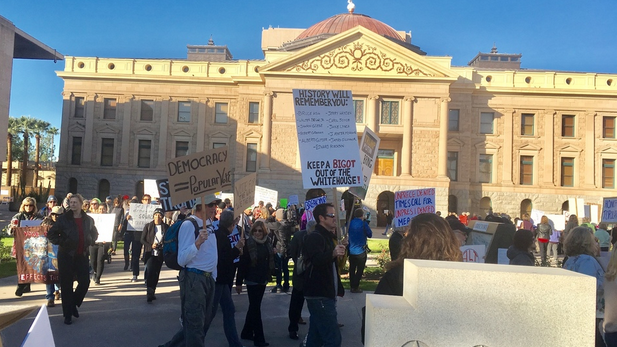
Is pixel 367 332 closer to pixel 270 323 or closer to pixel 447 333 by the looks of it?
pixel 447 333

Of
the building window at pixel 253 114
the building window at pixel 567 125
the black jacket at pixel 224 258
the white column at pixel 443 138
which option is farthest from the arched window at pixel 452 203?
the black jacket at pixel 224 258

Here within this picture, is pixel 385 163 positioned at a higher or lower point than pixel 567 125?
lower

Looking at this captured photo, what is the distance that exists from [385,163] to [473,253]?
32.3m

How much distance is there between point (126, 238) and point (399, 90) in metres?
28.5

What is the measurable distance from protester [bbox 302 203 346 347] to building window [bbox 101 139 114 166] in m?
39.8

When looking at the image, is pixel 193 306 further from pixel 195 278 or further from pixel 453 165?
pixel 453 165

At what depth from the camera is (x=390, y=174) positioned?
39125 mm

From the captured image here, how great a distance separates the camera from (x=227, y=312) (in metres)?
6.14

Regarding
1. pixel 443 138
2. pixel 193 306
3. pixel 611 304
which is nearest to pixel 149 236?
pixel 193 306

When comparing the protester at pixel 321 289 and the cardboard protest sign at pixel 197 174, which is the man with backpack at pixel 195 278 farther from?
the protester at pixel 321 289

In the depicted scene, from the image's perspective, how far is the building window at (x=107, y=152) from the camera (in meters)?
41.4

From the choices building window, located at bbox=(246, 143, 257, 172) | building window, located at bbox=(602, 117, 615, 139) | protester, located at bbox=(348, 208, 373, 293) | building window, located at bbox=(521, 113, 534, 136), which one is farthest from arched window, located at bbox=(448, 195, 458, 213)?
protester, located at bbox=(348, 208, 373, 293)

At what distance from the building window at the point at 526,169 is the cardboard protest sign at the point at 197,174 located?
38.4 meters

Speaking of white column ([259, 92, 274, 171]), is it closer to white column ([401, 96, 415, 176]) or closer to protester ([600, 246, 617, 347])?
white column ([401, 96, 415, 176])
